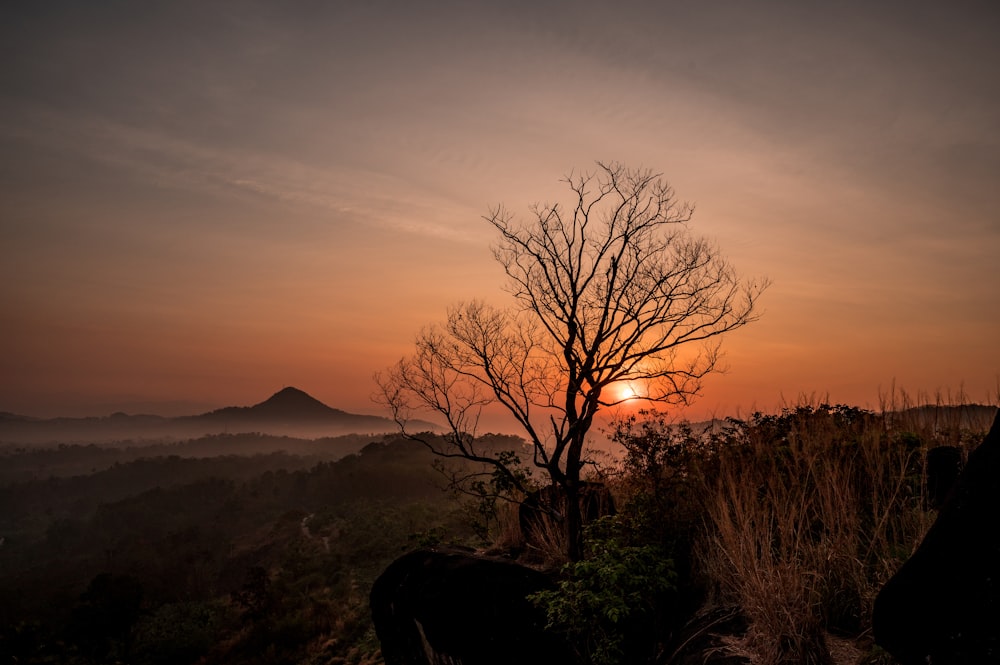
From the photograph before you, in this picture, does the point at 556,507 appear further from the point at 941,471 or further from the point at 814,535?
the point at 941,471

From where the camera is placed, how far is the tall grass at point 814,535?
4656 mm

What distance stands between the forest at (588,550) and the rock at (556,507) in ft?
1.10

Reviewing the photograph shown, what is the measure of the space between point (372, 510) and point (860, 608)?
52.5 meters

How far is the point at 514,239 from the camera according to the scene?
10.8 m

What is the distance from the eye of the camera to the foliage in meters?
6.23

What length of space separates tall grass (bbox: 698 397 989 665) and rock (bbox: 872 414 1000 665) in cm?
151

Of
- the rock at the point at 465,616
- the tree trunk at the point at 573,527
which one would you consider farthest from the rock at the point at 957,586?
the tree trunk at the point at 573,527

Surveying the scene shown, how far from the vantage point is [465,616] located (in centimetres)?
821

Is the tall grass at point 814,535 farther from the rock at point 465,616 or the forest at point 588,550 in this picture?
the rock at point 465,616

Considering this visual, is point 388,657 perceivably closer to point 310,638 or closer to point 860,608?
point 860,608

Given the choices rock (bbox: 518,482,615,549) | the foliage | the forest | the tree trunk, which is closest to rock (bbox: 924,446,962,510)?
the forest

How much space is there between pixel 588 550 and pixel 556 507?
6.03 feet

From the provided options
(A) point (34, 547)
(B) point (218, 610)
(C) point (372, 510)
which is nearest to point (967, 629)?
(B) point (218, 610)

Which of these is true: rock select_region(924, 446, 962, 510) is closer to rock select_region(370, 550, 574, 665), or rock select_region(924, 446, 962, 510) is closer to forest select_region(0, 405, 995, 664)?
forest select_region(0, 405, 995, 664)
